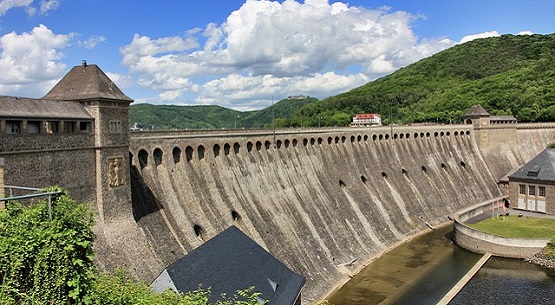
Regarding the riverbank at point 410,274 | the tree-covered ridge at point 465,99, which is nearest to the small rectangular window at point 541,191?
the riverbank at point 410,274

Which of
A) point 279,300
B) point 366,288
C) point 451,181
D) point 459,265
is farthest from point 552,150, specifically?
point 279,300

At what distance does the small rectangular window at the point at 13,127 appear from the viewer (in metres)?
24.8

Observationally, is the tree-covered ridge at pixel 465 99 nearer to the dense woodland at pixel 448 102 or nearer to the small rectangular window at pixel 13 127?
the dense woodland at pixel 448 102

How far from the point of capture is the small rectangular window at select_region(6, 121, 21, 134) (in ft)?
81.4

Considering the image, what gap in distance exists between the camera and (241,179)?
4647 centimetres

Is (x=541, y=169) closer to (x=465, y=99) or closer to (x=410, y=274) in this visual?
(x=410, y=274)

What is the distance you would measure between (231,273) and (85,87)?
16131mm

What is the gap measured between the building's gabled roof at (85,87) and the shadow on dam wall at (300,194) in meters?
6.71

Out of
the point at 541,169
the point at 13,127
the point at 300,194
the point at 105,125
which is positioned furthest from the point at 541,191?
the point at 13,127

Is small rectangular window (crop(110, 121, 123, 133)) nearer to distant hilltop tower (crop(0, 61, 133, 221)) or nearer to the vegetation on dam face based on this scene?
distant hilltop tower (crop(0, 61, 133, 221))

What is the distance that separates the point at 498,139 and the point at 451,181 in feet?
68.3

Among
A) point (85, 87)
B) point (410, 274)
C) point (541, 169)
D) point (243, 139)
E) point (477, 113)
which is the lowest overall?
point (410, 274)

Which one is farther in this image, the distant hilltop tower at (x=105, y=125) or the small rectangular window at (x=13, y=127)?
the distant hilltop tower at (x=105, y=125)

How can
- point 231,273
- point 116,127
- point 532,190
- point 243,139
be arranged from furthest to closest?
point 532,190 < point 243,139 < point 116,127 < point 231,273
